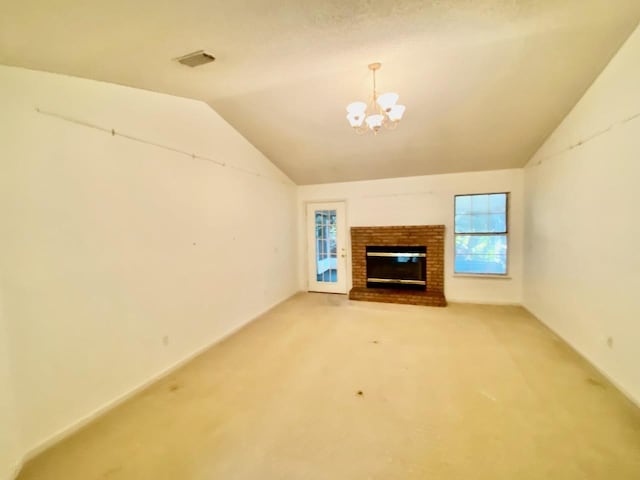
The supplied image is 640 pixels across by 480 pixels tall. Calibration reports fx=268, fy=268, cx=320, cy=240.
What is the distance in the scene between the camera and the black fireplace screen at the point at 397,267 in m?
5.27

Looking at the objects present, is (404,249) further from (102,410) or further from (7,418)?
(7,418)

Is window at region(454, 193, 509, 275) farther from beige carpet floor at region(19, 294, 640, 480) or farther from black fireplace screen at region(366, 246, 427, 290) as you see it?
beige carpet floor at region(19, 294, 640, 480)

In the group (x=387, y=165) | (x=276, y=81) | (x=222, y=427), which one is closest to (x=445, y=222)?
(x=387, y=165)

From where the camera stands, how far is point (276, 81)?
2.74 meters

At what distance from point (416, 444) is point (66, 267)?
2.86 metres

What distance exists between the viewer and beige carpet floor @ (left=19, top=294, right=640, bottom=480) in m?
1.68

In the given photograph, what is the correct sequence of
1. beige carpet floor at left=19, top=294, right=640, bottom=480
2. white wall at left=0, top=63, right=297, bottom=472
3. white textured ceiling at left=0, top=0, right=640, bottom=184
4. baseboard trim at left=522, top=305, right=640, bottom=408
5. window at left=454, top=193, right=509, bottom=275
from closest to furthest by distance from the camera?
white textured ceiling at left=0, top=0, right=640, bottom=184 < beige carpet floor at left=19, top=294, right=640, bottom=480 < white wall at left=0, top=63, right=297, bottom=472 < baseboard trim at left=522, top=305, right=640, bottom=408 < window at left=454, top=193, right=509, bottom=275

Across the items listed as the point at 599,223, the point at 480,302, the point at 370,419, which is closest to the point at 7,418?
the point at 370,419

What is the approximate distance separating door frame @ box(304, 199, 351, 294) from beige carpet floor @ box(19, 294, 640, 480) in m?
2.42

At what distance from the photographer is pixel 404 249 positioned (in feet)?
17.5

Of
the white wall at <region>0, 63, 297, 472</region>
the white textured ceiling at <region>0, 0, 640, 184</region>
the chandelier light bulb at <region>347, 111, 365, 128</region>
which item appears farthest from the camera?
the chandelier light bulb at <region>347, 111, 365, 128</region>

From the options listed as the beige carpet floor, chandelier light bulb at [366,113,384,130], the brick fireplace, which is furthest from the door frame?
chandelier light bulb at [366,113,384,130]

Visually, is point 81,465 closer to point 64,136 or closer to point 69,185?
point 69,185

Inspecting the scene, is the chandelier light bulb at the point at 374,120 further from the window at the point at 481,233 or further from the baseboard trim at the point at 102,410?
the baseboard trim at the point at 102,410
